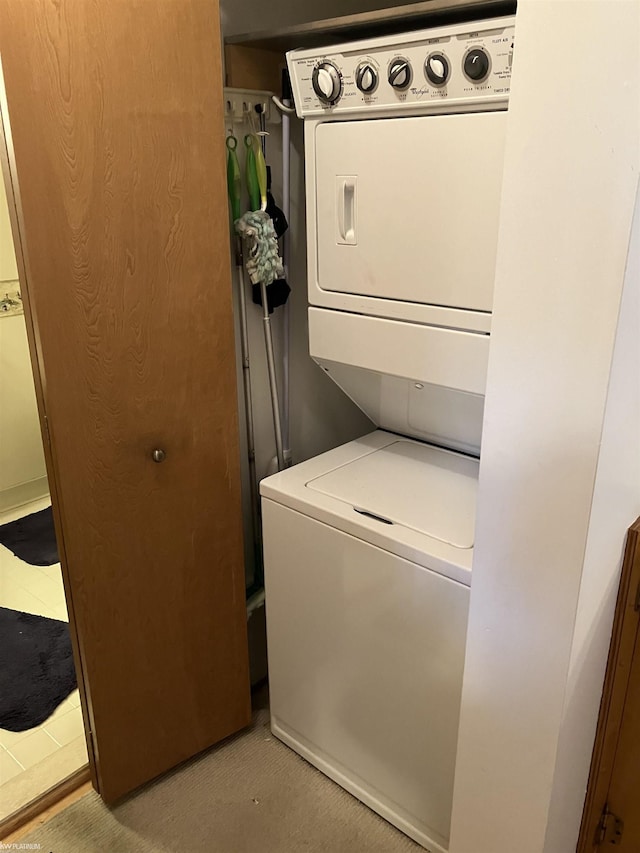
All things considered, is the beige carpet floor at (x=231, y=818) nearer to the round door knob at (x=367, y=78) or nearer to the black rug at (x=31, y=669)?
the black rug at (x=31, y=669)

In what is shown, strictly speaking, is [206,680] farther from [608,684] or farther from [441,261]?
[441,261]

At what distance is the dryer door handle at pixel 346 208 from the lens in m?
1.56

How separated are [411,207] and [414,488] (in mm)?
654

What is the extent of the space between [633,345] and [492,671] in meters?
0.59

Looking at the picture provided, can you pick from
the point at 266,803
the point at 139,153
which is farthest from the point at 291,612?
the point at 139,153

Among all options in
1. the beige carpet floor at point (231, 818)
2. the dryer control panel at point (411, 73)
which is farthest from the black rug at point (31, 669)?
the dryer control panel at point (411, 73)

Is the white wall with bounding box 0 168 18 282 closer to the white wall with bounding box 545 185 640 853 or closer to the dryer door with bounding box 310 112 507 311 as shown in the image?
the dryer door with bounding box 310 112 507 311

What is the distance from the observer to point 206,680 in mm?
1894

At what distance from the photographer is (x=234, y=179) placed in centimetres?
174

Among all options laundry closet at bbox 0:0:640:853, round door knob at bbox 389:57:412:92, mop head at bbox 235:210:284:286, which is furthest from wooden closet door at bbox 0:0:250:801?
round door knob at bbox 389:57:412:92

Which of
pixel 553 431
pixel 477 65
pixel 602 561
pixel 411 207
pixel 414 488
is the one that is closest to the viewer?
pixel 553 431

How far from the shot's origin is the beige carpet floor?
172cm

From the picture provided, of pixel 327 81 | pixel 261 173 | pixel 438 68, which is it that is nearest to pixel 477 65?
pixel 438 68

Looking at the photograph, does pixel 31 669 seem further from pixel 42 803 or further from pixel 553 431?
pixel 553 431
